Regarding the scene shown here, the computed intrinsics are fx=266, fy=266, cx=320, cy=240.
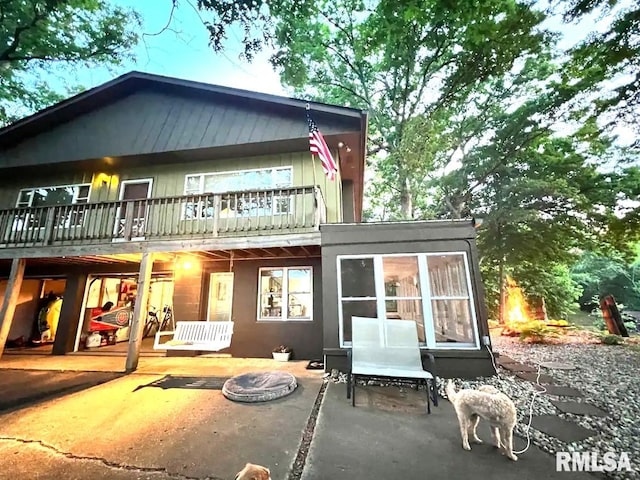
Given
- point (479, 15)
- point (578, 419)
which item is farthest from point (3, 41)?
point (578, 419)

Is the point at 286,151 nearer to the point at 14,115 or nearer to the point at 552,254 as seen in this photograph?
the point at 552,254

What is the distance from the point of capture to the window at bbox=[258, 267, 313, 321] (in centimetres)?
676

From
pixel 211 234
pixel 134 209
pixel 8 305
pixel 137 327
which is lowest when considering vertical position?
pixel 137 327

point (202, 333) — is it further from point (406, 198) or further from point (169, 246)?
point (406, 198)

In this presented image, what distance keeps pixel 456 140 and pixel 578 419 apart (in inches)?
499

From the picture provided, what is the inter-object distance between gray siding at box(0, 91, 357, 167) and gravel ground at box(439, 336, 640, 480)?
20.5 feet

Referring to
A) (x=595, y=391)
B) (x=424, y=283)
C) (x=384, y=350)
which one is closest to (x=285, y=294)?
(x=384, y=350)

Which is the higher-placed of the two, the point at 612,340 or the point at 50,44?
the point at 50,44

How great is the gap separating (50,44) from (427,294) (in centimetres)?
1440

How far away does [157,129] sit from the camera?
25.0ft

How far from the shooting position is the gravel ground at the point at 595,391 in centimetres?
262

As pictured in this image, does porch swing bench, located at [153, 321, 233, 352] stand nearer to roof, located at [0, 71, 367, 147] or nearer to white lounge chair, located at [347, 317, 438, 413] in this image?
white lounge chair, located at [347, 317, 438, 413]

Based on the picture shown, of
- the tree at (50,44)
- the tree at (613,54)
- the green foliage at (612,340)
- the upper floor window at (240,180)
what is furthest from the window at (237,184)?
the green foliage at (612,340)

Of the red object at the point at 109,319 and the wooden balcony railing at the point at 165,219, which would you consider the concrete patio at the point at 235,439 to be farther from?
the red object at the point at 109,319
